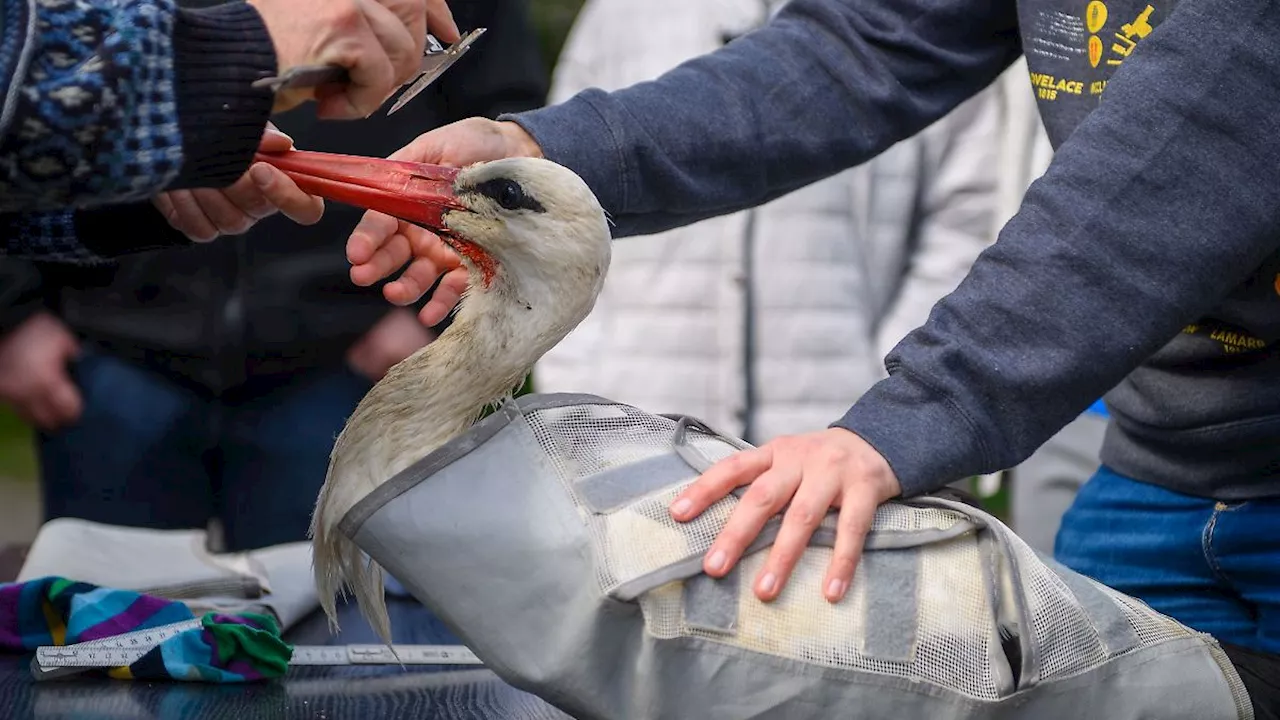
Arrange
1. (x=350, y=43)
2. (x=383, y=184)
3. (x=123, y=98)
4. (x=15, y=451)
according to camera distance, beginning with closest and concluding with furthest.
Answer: (x=123, y=98) → (x=350, y=43) → (x=383, y=184) → (x=15, y=451)

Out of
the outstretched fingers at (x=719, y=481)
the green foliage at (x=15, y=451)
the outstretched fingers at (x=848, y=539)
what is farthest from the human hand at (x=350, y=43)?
the green foliage at (x=15, y=451)

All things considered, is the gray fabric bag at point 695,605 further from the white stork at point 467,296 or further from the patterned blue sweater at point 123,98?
the patterned blue sweater at point 123,98

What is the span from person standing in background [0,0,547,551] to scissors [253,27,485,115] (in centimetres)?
125

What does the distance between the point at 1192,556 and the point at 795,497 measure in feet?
2.22

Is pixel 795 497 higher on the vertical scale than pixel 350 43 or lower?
lower

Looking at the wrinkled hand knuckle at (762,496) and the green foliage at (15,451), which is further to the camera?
the green foliage at (15,451)

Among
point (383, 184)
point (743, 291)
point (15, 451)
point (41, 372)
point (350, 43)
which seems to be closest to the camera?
point (350, 43)

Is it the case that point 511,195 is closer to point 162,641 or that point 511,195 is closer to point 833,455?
point 833,455

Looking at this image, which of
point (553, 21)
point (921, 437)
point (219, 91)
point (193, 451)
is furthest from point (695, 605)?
point (553, 21)

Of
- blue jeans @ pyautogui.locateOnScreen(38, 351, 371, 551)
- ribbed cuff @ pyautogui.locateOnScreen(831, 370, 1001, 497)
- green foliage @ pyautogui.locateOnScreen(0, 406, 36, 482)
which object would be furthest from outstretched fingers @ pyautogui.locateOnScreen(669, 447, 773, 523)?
green foliage @ pyautogui.locateOnScreen(0, 406, 36, 482)

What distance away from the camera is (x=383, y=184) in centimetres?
165

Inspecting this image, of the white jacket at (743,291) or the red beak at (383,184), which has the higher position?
the red beak at (383,184)

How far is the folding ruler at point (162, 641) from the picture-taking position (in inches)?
72.2

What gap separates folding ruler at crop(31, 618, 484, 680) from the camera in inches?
72.2
